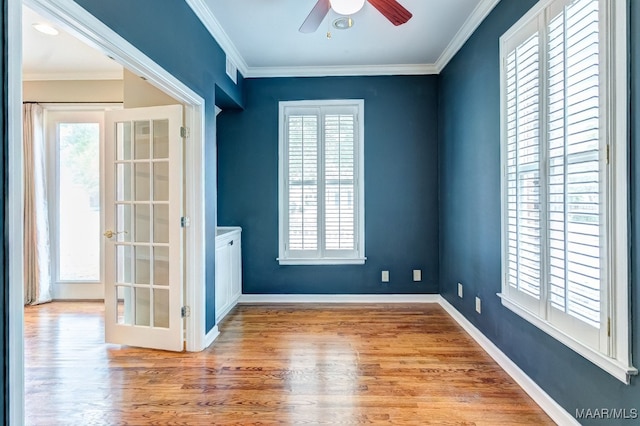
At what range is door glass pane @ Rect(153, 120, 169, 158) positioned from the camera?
114 inches

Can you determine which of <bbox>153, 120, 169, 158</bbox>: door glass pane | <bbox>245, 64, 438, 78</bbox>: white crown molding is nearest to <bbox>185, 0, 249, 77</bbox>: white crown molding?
<bbox>245, 64, 438, 78</bbox>: white crown molding

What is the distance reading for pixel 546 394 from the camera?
2.08 meters

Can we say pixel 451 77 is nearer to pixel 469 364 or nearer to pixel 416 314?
pixel 416 314

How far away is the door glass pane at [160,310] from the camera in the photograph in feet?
9.57

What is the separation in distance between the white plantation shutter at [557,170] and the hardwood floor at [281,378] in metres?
0.74

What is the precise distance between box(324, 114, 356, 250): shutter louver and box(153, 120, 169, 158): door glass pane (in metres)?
1.94

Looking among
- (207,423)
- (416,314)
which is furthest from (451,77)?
(207,423)

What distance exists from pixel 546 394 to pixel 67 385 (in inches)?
126

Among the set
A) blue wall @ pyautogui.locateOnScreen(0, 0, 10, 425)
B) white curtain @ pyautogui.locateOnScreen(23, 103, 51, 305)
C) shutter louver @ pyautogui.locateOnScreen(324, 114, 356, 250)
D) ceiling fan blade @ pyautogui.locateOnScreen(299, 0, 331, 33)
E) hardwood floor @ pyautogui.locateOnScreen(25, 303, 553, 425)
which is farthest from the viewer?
shutter louver @ pyautogui.locateOnScreen(324, 114, 356, 250)

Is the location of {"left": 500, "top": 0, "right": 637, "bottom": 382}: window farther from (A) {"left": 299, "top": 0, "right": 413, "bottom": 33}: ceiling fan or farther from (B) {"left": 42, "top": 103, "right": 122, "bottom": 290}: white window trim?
(B) {"left": 42, "top": 103, "right": 122, "bottom": 290}: white window trim

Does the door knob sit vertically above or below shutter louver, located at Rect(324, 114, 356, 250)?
below

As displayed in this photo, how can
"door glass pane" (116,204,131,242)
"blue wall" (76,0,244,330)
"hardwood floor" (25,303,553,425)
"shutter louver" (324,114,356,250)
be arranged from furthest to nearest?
"shutter louver" (324,114,356,250), "door glass pane" (116,204,131,242), "hardwood floor" (25,303,553,425), "blue wall" (76,0,244,330)

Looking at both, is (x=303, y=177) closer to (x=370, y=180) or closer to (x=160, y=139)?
(x=370, y=180)

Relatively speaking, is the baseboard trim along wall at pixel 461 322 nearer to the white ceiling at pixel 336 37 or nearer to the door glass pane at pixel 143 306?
the door glass pane at pixel 143 306
